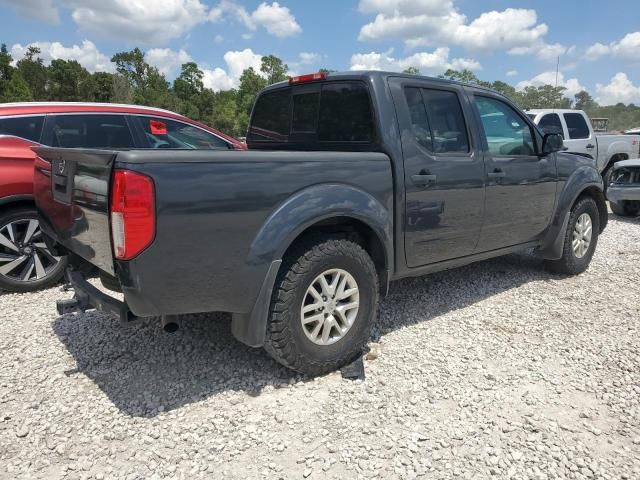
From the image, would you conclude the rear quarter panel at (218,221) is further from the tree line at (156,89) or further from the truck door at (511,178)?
the tree line at (156,89)

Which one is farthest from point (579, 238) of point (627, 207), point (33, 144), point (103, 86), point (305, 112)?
point (103, 86)

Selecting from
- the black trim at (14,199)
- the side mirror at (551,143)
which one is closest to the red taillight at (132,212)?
the black trim at (14,199)

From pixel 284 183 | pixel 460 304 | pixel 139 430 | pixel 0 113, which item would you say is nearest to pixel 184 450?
pixel 139 430

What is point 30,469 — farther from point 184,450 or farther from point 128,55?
point 128,55

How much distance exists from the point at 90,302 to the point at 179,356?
79cm

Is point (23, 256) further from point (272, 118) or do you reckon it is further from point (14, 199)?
point (272, 118)

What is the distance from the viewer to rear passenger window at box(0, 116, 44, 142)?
4.61m

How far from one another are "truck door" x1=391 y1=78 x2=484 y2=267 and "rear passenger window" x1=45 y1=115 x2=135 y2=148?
316cm

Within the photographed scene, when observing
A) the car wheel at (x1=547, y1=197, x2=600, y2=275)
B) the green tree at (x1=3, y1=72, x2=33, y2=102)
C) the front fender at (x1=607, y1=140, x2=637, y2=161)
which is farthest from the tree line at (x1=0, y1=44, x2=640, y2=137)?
the car wheel at (x1=547, y1=197, x2=600, y2=275)

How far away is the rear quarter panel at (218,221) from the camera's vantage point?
2389 millimetres

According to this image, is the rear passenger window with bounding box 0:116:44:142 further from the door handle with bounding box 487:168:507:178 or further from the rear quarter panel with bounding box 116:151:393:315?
the door handle with bounding box 487:168:507:178

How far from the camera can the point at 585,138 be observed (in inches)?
419

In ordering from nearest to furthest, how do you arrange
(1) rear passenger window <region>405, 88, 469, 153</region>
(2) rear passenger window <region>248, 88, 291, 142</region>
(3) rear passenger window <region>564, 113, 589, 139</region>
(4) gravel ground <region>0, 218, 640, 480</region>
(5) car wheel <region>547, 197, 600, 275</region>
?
(4) gravel ground <region>0, 218, 640, 480</region>, (1) rear passenger window <region>405, 88, 469, 153</region>, (2) rear passenger window <region>248, 88, 291, 142</region>, (5) car wheel <region>547, 197, 600, 275</region>, (3) rear passenger window <region>564, 113, 589, 139</region>

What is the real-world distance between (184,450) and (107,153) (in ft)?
5.02
